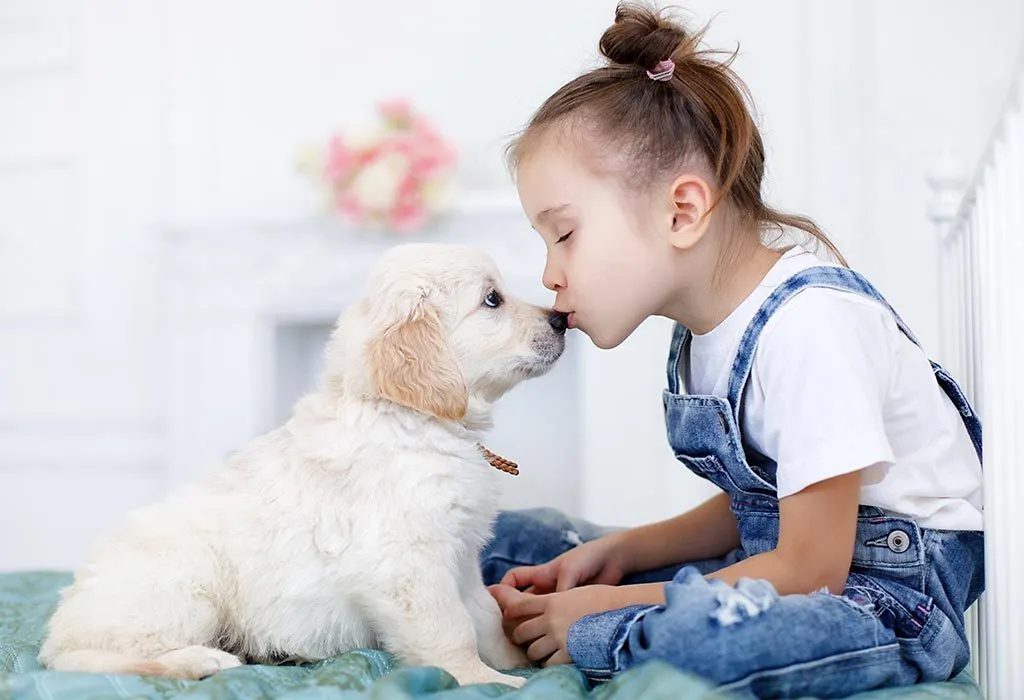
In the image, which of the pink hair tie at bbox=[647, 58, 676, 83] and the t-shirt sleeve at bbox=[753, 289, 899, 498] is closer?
the t-shirt sleeve at bbox=[753, 289, 899, 498]

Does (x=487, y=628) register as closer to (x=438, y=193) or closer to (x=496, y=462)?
(x=496, y=462)

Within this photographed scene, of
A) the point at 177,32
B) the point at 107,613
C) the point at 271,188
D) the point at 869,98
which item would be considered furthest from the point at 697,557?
the point at 177,32

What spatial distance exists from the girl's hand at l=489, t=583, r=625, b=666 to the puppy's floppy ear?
10.8 inches

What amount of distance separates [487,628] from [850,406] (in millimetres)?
576

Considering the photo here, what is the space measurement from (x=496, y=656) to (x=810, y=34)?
212cm

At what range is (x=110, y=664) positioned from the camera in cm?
118

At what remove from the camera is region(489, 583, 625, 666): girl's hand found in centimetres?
132

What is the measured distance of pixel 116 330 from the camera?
11.5 ft

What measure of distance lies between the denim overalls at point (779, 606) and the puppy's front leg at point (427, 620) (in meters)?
0.14

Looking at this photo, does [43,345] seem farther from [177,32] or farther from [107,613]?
[107,613]

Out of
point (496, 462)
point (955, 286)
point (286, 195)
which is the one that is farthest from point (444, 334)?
point (286, 195)

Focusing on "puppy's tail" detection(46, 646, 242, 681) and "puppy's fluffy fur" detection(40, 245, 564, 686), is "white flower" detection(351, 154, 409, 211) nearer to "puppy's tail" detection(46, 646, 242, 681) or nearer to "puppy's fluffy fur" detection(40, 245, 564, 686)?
"puppy's fluffy fur" detection(40, 245, 564, 686)

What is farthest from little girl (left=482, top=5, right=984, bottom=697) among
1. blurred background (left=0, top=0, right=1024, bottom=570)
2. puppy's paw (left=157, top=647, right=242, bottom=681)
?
blurred background (left=0, top=0, right=1024, bottom=570)

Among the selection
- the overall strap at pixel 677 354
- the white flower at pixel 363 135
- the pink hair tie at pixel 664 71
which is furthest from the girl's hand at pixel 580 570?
the white flower at pixel 363 135
